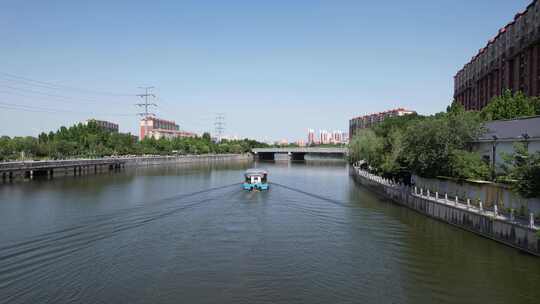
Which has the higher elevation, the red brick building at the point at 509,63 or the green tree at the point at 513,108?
the red brick building at the point at 509,63

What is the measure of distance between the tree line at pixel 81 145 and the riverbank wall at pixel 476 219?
249 feet

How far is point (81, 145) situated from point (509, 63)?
10077cm

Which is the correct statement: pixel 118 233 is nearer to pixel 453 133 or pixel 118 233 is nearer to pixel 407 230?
pixel 407 230

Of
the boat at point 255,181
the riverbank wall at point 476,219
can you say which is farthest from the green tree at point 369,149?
the riverbank wall at point 476,219

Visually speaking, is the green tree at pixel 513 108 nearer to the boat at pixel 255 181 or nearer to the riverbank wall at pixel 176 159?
the boat at pixel 255 181

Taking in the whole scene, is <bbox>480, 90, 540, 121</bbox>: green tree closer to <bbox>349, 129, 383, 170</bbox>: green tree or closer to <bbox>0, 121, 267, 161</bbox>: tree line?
<bbox>349, 129, 383, 170</bbox>: green tree

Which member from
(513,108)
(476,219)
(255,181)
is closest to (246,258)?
(476,219)

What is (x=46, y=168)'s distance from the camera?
72.1 meters

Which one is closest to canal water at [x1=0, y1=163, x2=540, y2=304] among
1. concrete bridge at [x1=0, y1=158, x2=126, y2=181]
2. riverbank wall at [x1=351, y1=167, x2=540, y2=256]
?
A: riverbank wall at [x1=351, y1=167, x2=540, y2=256]

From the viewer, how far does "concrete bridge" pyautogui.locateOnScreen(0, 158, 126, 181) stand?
65.8 m

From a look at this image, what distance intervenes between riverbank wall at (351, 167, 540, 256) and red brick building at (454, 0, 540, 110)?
42193mm

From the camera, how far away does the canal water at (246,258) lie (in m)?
18.1

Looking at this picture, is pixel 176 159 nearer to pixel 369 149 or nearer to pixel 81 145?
pixel 81 145

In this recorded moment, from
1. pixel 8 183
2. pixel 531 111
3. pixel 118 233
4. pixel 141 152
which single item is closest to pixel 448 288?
pixel 118 233
